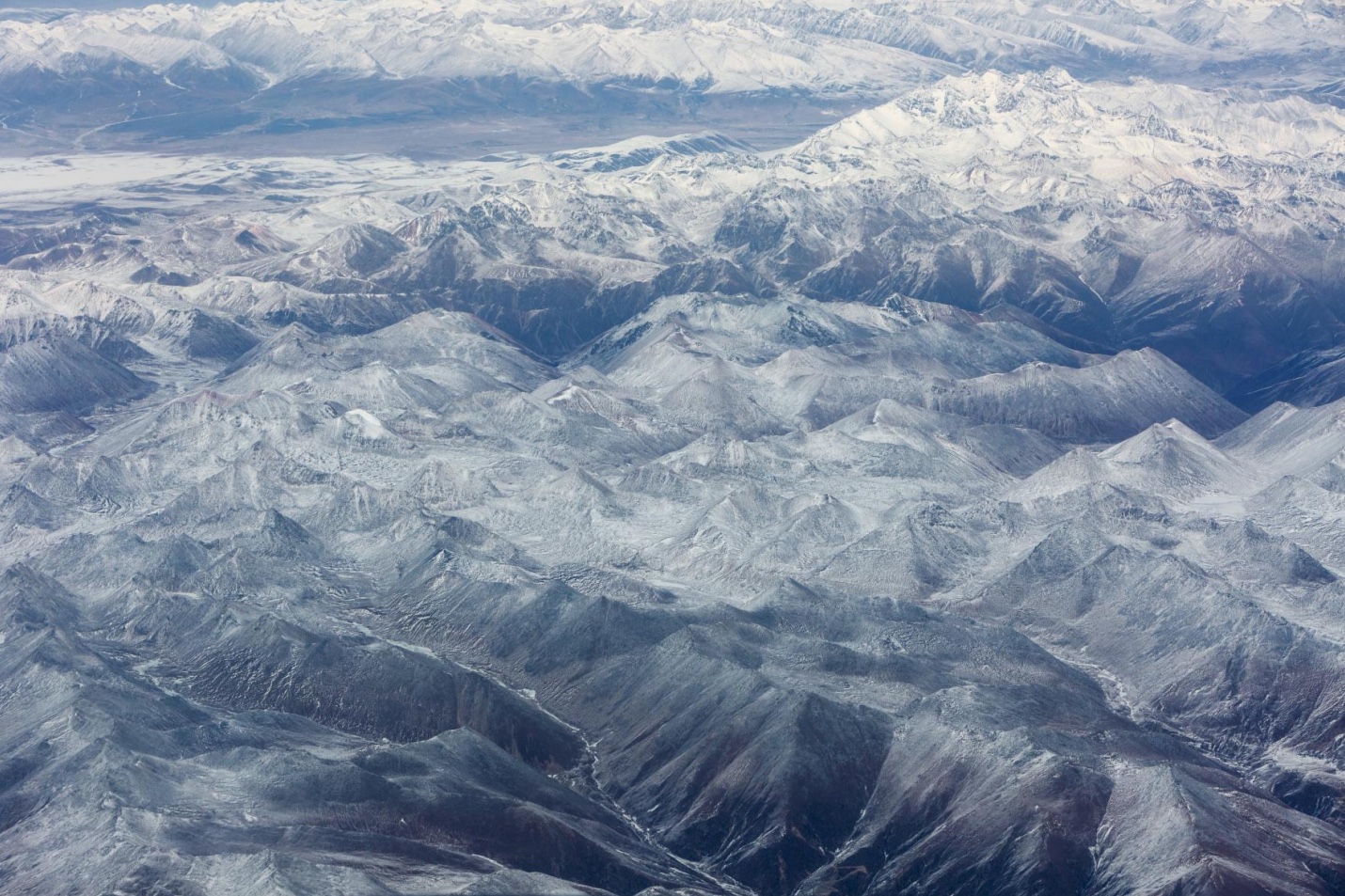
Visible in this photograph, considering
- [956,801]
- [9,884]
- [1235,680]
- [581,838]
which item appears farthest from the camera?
[1235,680]

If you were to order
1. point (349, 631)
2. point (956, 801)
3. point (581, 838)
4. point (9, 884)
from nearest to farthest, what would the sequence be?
point (9, 884), point (581, 838), point (956, 801), point (349, 631)

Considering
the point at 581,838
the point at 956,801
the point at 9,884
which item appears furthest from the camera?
the point at 956,801

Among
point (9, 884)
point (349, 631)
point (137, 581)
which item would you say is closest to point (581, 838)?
point (9, 884)

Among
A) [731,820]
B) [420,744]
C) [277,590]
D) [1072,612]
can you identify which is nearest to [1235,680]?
[1072,612]

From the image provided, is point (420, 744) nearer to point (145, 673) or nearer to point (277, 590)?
point (145, 673)

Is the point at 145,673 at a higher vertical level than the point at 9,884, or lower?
lower

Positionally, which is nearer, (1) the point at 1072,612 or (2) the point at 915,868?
(2) the point at 915,868

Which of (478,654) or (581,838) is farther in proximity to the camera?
(478,654)

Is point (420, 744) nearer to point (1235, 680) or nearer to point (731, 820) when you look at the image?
point (731, 820)

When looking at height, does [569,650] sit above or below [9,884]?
below
